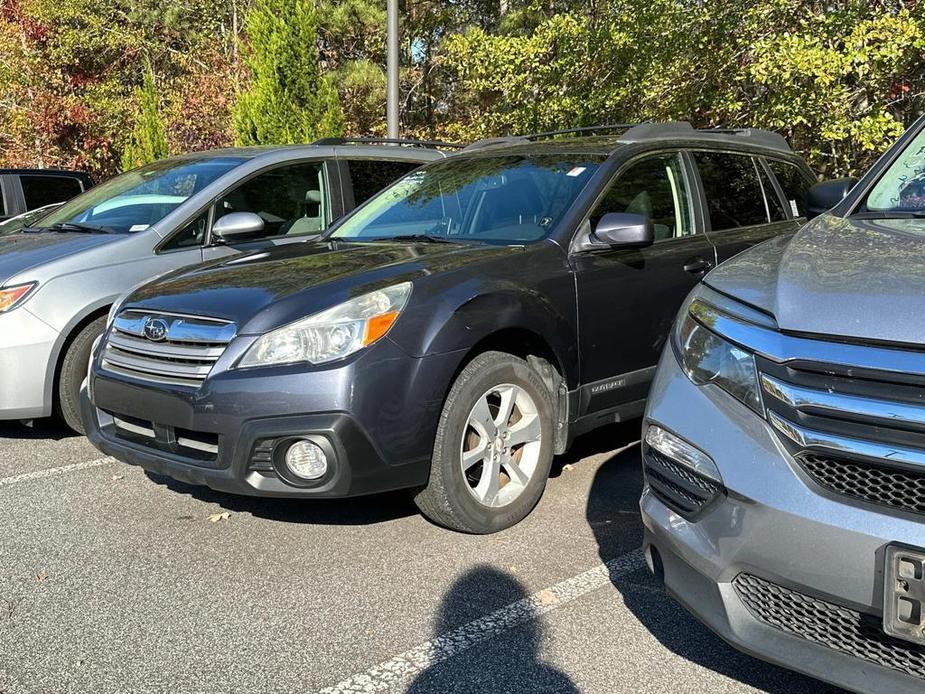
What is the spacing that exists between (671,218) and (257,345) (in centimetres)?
243

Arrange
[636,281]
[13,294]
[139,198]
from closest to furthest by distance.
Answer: [636,281], [13,294], [139,198]

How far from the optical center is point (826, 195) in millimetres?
3535

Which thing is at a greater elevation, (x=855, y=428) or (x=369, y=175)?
(x=855, y=428)

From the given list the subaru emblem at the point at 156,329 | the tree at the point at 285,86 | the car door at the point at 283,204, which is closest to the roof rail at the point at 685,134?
the car door at the point at 283,204

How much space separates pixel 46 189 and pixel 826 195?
8.91m

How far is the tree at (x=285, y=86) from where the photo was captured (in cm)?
1260

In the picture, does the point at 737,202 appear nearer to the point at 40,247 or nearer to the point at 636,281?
the point at 636,281

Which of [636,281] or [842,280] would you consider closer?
[842,280]

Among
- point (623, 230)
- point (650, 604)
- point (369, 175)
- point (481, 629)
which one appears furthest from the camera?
point (369, 175)

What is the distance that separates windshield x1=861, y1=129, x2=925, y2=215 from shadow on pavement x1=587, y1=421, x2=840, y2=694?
156 cm

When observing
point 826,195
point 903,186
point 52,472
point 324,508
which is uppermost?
point 903,186

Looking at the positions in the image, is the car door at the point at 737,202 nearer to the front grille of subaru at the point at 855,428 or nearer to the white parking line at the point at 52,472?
the front grille of subaru at the point at 855,428

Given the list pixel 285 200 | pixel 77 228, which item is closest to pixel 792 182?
pixel 285 200

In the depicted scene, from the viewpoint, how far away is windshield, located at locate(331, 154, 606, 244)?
4105 millimetres
